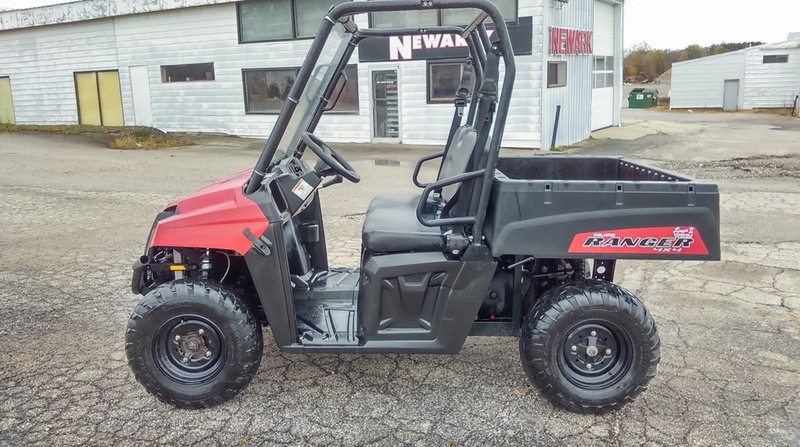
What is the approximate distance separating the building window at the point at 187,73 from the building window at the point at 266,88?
1261 millimetres

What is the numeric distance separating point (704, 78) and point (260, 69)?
72.3 ft

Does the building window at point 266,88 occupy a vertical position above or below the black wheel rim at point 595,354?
above

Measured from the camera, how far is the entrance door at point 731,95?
29.5 meters

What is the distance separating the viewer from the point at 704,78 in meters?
30.4

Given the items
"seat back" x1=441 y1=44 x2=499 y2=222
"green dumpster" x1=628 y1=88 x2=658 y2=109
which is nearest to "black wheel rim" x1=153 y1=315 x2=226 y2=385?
"seat back" x1=441 y1=44 x2=499 y2=222

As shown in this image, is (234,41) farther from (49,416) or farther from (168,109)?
(49,416)

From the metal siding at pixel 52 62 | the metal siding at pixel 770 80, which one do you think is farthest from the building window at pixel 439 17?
the metal siding at pixel 770 80

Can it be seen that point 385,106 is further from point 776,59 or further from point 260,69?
point 776,59

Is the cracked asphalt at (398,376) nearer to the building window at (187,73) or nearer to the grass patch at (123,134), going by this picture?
the grass patch at (123,134)

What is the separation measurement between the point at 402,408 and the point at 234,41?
15.3 metres

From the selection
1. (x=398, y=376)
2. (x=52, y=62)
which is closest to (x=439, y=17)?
(x=398, y=376)

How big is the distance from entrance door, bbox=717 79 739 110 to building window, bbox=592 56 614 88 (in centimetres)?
1219

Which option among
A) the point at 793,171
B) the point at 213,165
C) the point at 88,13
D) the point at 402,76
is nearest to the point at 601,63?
the point at 402,76

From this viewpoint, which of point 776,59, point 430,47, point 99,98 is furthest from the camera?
point 776,59
